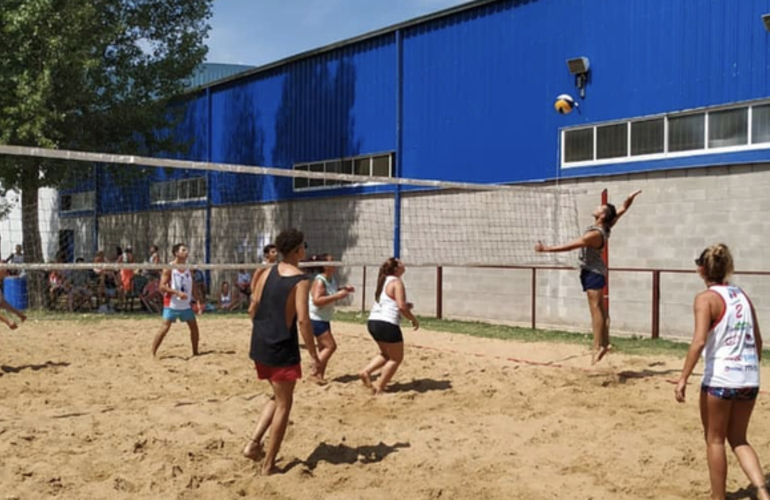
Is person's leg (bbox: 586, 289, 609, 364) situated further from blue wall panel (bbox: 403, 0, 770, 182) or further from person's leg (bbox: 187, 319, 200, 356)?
blue wall panel (bbox: 403, 0, 770, 182)

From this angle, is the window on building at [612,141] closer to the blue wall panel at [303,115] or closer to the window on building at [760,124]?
the window on building at [760,124]

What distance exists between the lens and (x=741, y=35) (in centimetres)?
1282

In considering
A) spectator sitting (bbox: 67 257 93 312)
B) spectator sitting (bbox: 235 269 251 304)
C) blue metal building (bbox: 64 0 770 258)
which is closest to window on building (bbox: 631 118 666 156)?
blue metal building (bbox: 64 0 770 258)

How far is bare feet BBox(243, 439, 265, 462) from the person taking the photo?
5.53 m

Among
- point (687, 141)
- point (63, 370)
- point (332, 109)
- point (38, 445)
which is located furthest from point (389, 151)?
point (38, 445)

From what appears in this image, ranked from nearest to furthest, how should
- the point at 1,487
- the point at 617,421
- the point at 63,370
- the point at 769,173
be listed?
the point at 1,487 → the point at 617,421 → the point at 63,370 → the point at 769,173

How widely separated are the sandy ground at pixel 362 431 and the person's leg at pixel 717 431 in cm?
51

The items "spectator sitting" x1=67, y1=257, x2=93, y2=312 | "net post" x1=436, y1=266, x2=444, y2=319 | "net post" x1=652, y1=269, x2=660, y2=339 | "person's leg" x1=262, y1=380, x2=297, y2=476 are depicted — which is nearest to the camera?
"person's leg" x1=262, y1=380, x2=297, y2=476

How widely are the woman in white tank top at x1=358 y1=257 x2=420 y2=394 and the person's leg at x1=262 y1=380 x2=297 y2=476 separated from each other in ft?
8.25

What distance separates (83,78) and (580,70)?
11077 mm

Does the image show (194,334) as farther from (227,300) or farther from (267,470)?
(227,300)

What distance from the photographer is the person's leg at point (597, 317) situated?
857cm

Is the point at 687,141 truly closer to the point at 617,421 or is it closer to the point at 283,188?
the point at 617,421

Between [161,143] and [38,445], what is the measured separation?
15776 mm
